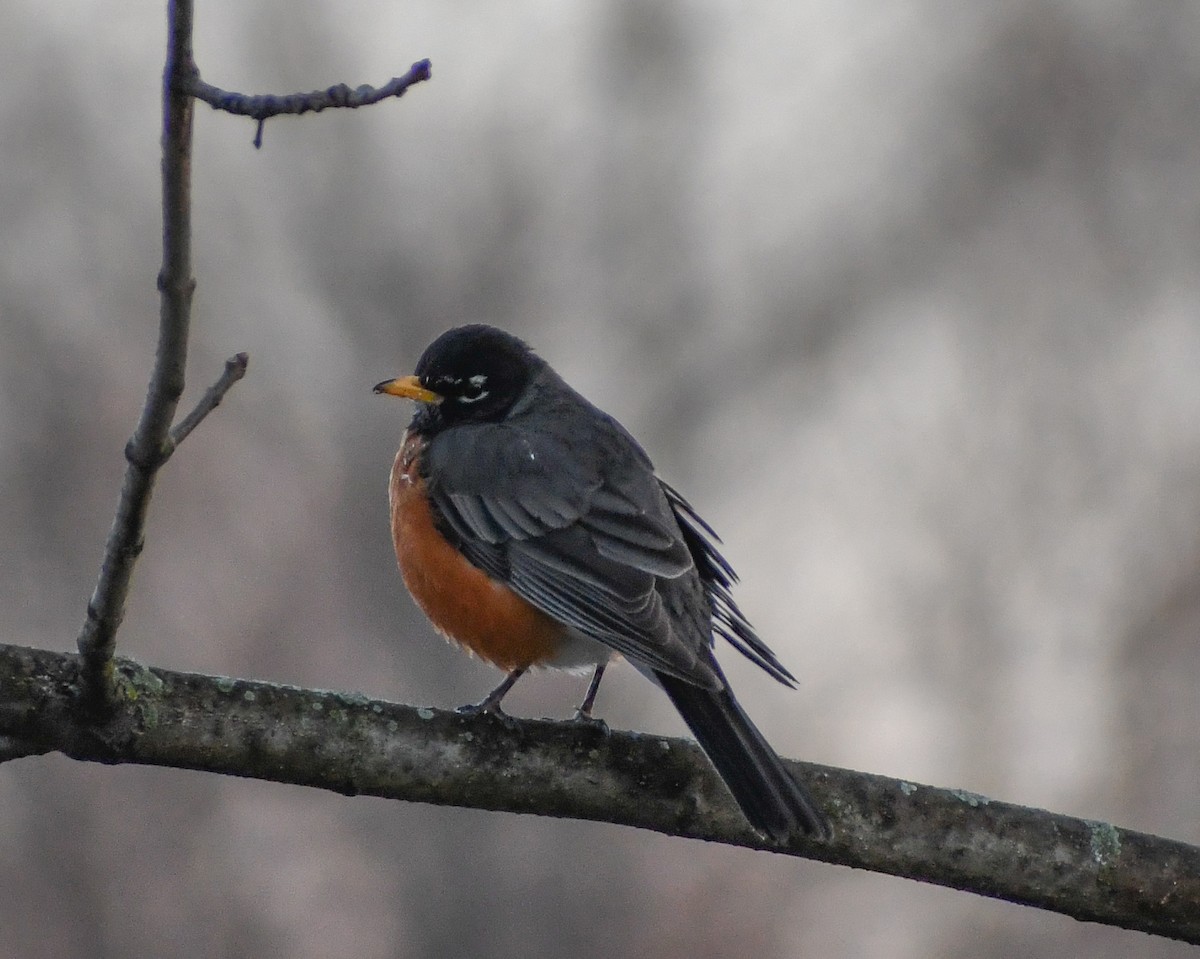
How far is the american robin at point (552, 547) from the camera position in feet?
13.1

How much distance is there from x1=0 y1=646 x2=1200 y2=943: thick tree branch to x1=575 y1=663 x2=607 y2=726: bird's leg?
13 centimetres

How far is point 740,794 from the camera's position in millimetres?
3340

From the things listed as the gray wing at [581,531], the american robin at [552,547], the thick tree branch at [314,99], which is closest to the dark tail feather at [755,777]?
the american robin at [552,547]

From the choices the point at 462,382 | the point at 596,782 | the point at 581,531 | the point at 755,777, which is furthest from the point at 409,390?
the point at 755,777

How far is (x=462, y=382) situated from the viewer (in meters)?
5.15

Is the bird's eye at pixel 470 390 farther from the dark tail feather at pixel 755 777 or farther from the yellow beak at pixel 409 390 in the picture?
the dark tail feather at pixel 755 777

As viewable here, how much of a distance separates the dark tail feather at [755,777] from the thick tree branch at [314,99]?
1764 millimetres

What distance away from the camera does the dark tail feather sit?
330 centimetres

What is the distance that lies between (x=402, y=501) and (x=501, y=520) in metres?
0.43

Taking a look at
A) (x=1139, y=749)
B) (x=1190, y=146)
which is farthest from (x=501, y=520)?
(x=1190, y=146)

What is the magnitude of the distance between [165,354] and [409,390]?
2630 millimetres

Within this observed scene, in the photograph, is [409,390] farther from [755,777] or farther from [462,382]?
[755,777]

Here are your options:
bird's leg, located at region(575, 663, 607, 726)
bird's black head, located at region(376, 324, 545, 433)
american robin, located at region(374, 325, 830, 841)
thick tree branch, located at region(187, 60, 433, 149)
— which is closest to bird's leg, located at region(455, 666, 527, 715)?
american robin, located at region(374, 325, 830, 841)

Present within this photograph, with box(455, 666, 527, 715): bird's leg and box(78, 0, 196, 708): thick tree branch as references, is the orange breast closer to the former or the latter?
box(455, 666, 527, 715): bird's leg
